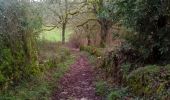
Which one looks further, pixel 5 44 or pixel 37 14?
pixel 37 14

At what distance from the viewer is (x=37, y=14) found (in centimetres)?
1602

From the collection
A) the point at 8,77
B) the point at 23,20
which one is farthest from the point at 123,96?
the point at 23,20

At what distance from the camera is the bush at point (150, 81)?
8.32 meters

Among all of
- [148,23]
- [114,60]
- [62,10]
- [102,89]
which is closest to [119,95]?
[102,89]

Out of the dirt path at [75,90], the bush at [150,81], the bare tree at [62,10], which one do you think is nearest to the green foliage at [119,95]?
the bush at [150,81]

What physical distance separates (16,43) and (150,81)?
20.3 ft

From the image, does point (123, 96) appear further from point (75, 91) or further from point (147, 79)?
point (75, 91)

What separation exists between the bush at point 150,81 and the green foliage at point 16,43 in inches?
174

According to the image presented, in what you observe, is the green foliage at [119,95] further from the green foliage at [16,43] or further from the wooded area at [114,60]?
the green foliage at [16,43]

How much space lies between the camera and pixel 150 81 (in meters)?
9.10

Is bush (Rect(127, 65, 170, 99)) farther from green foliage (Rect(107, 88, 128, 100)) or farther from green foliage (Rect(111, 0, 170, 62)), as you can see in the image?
green foliage (Rect(111, 0, 170, 62))

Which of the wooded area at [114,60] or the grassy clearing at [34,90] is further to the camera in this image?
the grassy clearing at [34,90]

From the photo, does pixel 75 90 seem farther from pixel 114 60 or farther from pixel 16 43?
pixel 16 43

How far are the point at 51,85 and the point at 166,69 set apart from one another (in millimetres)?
5705
